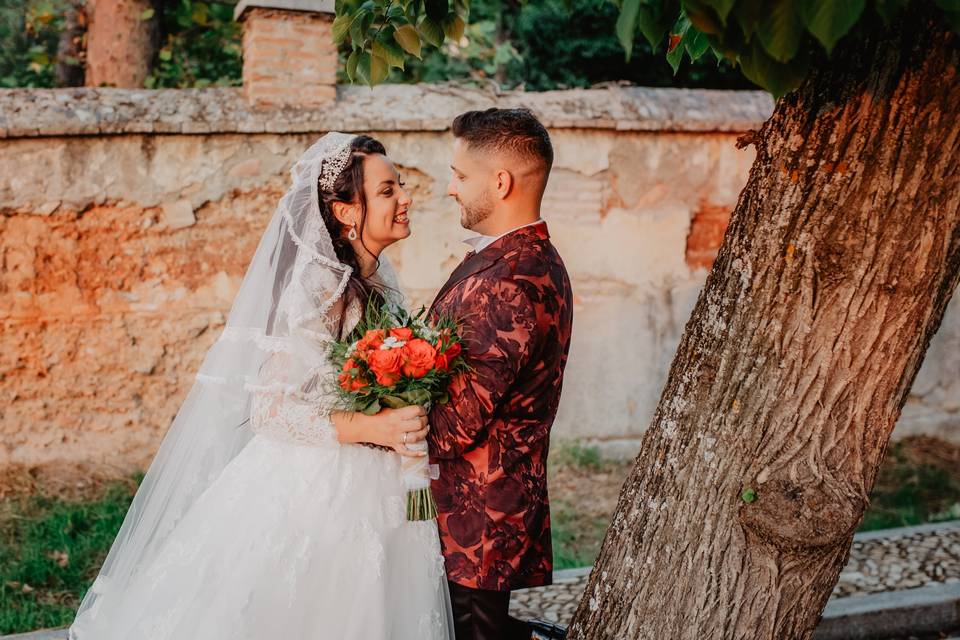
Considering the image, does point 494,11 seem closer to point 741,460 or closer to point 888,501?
point 888,501

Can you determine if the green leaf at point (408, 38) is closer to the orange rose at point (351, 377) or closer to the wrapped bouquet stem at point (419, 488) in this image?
the orange rose at point (351, 377)

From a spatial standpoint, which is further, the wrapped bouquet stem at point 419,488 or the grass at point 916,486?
the grass at point 916,486

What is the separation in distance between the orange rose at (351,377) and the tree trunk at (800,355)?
0.94 m

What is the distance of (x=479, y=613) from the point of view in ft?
10.0

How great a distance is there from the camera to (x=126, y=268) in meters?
5.75

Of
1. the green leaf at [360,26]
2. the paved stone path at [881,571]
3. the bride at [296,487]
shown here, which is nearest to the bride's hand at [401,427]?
the bride at [296,487]

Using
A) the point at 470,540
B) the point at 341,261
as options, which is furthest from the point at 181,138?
the point at 470,540

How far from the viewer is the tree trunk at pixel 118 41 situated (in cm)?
724

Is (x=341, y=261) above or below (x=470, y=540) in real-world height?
above

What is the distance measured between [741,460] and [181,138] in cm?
438

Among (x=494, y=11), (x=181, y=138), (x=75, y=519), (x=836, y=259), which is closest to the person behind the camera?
(x=836, y=259)

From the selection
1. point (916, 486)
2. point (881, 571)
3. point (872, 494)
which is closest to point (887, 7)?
point (881, 571)

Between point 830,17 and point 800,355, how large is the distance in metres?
1.17

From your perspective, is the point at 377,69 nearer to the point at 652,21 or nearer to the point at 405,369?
the point at 405,369
